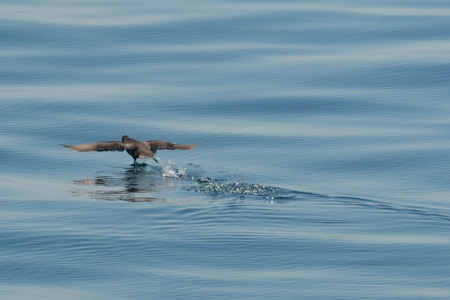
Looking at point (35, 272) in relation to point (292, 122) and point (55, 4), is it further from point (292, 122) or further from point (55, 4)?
point (55, 4)

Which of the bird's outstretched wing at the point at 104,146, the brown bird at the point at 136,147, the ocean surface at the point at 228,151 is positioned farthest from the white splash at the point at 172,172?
the bird's outstretched wing at the point at 104,146

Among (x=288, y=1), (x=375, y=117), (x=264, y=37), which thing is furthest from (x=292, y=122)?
(x=288, y=1)

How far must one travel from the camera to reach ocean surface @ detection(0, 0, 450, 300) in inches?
878

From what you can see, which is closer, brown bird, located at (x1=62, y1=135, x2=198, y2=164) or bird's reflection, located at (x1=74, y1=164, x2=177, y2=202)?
bird's reflection, located at (x1=74, y1=164, x2=177, y2=202)

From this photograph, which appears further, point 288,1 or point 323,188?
point 288,1

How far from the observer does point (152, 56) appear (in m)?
38.9

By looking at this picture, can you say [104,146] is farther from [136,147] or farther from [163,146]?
[163,146]

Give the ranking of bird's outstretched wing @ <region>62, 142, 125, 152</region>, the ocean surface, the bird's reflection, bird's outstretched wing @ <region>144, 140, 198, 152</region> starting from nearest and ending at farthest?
the ocean surface
the bird's reflection
bird's outstretched wing @ <region>62, 142, 125, 152</region>
bird's outstretched wing @ <region>144, 140, 198, 152</region>

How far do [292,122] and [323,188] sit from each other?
5.85 m

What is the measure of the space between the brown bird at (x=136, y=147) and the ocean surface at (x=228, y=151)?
1.62 feet

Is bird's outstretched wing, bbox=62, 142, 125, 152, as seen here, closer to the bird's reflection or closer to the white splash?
the bird's reflection

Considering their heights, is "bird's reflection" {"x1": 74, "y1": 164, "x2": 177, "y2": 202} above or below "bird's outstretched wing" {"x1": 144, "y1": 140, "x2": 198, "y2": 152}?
below

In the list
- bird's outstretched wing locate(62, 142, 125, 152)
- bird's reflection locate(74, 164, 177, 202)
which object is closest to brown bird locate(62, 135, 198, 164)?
bird's outstretched wing locate(62, 142, 125, 152)

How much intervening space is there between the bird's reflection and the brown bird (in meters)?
0.44
